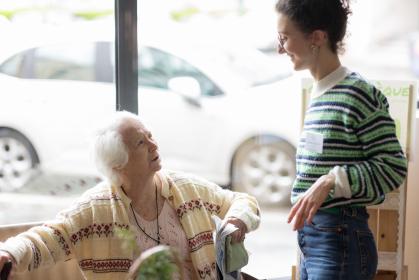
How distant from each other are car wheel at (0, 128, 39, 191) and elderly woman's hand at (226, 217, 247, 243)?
128cm

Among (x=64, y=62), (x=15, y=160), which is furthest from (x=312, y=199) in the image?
(x=15, y=160)

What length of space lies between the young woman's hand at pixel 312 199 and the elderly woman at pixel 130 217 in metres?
0.39

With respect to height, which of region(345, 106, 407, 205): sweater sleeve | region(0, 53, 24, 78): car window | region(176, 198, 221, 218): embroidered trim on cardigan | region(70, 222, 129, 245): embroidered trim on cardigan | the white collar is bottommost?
region(70, 222, 129, 245): embroidered trim on cardigan

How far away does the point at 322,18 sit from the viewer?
1517 millimetres

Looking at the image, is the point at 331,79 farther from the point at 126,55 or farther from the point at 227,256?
the point at 126,55

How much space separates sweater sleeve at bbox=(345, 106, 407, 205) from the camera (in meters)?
1.43

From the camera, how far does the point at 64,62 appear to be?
8.51 feet

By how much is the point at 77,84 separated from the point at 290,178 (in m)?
1.41

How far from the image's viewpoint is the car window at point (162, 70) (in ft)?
9.32

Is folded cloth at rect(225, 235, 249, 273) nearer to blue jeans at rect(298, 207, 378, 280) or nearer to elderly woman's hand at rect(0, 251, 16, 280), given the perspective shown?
blue jeans at rect(298, 207, 378, 280)

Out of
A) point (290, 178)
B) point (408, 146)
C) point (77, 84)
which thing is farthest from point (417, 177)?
point (77, 84)

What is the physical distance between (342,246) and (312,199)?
165 millimetres

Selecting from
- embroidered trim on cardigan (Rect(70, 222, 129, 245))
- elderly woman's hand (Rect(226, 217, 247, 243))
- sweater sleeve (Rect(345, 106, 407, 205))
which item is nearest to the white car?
embroidered trim on cardigan (Rect(70, 222, 129, 245))

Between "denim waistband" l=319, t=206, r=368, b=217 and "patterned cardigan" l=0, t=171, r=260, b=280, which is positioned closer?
"denim waistband" l=319, t=206, r=368, b=217
